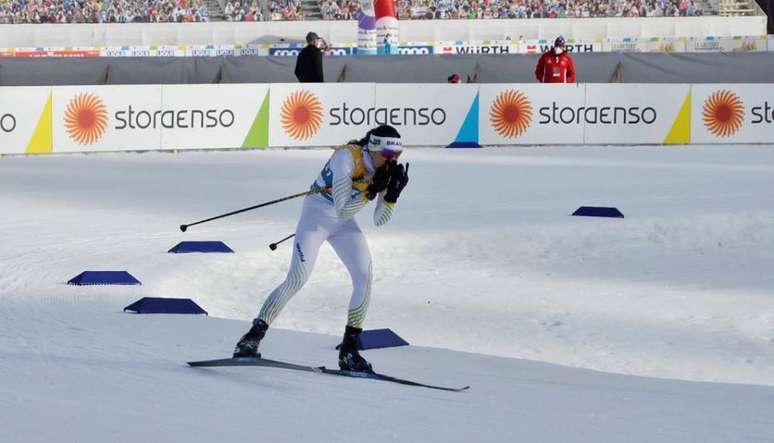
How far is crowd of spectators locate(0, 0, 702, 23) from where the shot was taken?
141 ft

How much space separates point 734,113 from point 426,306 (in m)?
15.8

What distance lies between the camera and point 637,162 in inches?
905

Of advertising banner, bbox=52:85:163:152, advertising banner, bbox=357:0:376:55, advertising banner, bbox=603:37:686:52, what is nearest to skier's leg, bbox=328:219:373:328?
advertising banner, bbox=52:85:163:152

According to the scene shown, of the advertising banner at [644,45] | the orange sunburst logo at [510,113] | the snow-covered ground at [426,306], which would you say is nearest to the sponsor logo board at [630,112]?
the orange sunburst logo at [510,113]

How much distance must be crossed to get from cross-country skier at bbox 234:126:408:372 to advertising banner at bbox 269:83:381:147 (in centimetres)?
1636

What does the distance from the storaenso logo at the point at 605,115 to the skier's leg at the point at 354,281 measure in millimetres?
18122

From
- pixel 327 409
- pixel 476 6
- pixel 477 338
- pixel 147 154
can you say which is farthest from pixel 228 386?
pixel 476 6

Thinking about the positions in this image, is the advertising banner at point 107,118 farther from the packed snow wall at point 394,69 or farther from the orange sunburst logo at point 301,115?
the packed snow wall at point 394,69

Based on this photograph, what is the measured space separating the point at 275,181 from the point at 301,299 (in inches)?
292

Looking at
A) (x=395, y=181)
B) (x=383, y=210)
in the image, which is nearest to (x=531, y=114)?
(x=383, y=210)

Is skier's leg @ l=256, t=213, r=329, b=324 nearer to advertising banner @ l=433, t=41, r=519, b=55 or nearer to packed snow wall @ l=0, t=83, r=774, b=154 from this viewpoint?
packed snow wall @ l=0, t=83, r=774, b=154

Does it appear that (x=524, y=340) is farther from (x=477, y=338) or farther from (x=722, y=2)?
(x=722, y=2)

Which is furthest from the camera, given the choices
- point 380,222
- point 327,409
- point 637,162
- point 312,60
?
point 312,60

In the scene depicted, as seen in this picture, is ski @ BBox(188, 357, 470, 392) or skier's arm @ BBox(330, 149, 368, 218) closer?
skier's arm @ BBox(330, 149, 368, 218)
